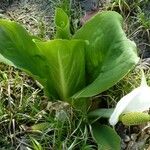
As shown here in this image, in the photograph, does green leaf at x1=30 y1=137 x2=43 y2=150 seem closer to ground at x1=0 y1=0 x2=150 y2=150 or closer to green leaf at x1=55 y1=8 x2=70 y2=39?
ground at x1=0 y1=0 x2=150 y2=150

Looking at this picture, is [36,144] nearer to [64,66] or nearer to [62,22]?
[64,66]

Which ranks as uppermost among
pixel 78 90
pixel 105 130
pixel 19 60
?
pixel 19 60

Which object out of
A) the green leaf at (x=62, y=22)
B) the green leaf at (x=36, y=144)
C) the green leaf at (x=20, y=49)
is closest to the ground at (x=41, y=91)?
the green leaf at (x=36, y=144)

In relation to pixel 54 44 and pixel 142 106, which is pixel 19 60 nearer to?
pixel 54 44

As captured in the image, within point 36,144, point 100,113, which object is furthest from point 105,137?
point 36,144

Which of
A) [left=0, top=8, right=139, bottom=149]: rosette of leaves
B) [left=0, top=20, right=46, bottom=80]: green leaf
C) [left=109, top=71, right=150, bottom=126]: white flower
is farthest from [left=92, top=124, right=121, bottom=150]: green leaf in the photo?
[left=0, top=20, right=46, bottom=80]: green leaf

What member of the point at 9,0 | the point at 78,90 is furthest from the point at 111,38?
the point at 9,0

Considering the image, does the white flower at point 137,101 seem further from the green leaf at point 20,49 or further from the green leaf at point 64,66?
the green leaf at point 20,49
